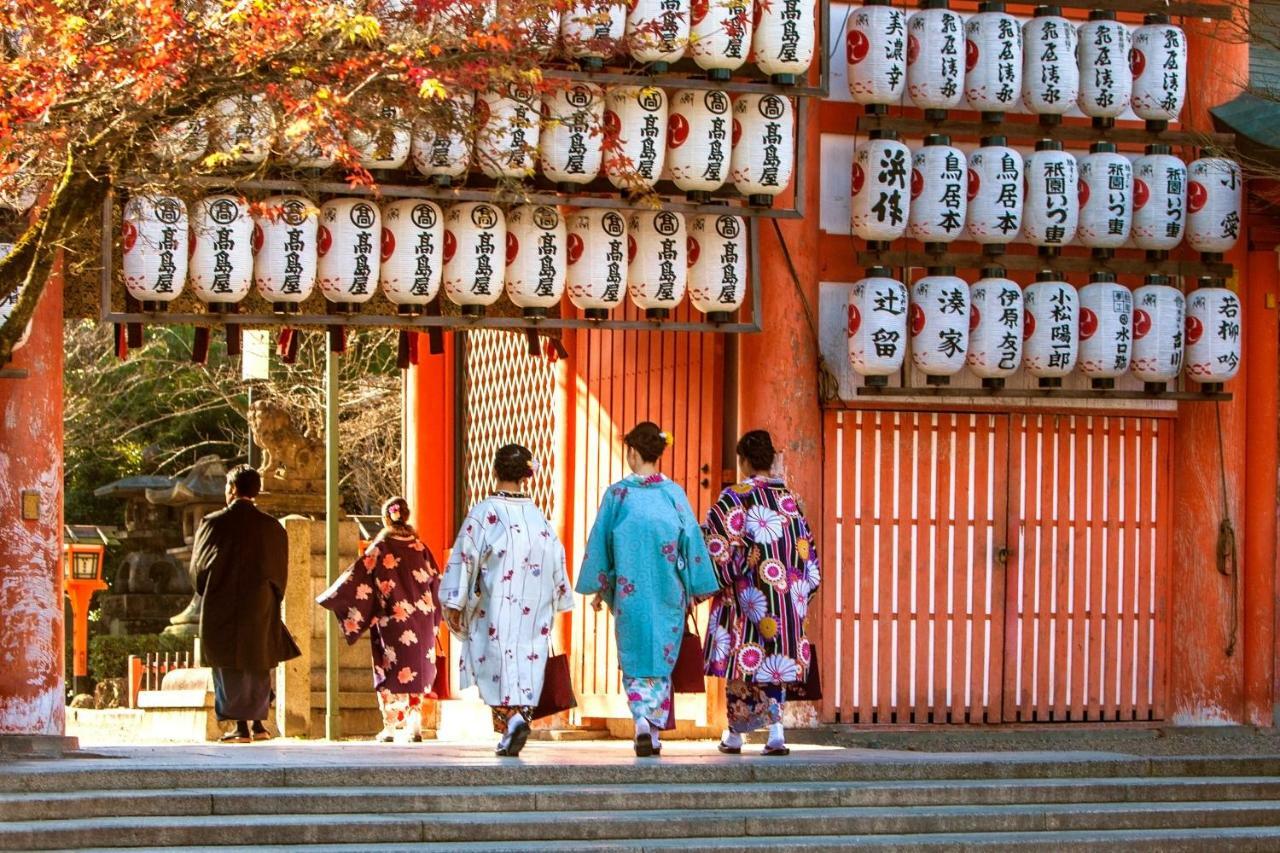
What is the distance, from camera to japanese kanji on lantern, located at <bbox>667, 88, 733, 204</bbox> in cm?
1302

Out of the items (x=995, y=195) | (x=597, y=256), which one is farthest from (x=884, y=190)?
(x=597, y=256)

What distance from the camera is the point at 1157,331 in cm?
1411

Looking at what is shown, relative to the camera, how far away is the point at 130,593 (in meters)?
28.4

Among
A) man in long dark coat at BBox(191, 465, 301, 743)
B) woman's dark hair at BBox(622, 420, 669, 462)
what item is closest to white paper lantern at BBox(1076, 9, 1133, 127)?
woman's dark hair at BBox(622, 420, 669, 462)

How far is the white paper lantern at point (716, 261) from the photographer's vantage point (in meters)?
13.3

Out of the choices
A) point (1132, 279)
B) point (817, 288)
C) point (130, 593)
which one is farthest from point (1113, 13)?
point (130, 593)

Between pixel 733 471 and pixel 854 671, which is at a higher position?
pixel 733 471

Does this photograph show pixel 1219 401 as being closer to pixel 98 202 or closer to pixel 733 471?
pixel 733 471

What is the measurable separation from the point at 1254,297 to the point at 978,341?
2.19 meters

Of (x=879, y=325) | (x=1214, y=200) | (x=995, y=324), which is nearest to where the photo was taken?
(x=879, y=325)

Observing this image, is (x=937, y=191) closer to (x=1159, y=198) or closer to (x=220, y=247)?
(x=1159, y=198)

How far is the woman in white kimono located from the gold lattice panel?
3.86 meters

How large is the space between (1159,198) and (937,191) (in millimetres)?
1496

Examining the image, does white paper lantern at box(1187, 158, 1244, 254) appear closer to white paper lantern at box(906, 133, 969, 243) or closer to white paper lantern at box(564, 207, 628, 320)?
white paper lantern at box(906, 133, 969, 243)
